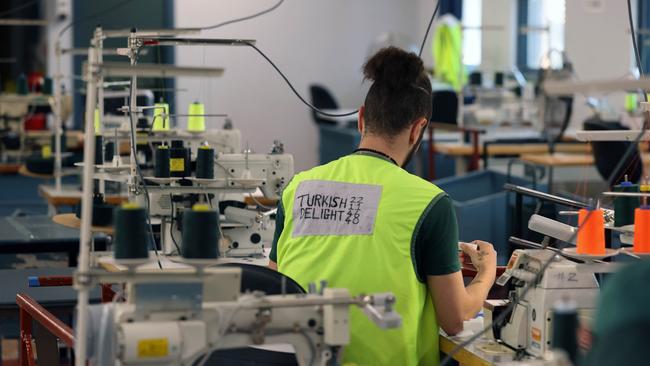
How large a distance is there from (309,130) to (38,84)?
12.6ft

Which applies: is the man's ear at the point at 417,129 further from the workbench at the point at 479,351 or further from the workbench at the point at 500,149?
the workbench at the point at 500,149

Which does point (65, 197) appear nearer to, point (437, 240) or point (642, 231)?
point (437, 240)

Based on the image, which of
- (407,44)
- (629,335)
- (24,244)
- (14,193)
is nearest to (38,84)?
(14,193)

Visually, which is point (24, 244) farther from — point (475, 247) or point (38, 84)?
point (38, 84)

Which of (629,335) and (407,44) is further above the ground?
(407,44)

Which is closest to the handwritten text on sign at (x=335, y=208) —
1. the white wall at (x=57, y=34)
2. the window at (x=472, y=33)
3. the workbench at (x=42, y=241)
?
the workbench at (x=42, y=241)

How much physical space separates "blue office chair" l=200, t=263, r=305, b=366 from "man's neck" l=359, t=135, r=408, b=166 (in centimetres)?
41

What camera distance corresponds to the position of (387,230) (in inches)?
102

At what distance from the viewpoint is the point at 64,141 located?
6.90 metres

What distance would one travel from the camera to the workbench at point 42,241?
4746 mm

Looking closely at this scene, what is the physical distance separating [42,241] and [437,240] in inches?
102

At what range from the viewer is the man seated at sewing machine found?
8.45ft

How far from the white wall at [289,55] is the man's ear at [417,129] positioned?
7733mm

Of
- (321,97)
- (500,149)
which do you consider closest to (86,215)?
(500,149)
